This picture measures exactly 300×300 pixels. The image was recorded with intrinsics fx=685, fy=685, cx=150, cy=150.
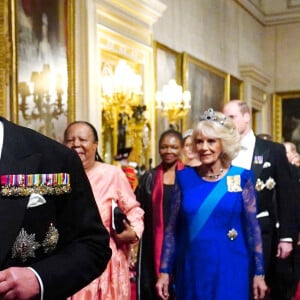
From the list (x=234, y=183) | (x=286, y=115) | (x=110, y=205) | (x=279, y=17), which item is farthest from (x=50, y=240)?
(x=279, y=17)

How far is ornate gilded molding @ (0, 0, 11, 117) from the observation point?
659cm

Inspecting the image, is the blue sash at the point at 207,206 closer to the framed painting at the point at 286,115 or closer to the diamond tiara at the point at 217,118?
the diamond tiara at the point at 217,118

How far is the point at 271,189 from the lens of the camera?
5660 millimetres

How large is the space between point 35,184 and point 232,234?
2.63m

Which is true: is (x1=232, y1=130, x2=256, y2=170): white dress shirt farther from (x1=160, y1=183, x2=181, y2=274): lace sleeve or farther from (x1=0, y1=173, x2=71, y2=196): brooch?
(x1=0, y1=173, x2=71, y2=196): brooch

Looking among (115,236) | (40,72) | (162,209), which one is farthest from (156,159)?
(115,236)

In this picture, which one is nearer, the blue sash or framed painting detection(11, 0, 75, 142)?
the blue sash

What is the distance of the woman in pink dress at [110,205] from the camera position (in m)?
4.69

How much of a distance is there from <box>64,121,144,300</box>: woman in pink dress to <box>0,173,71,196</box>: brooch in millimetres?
2651

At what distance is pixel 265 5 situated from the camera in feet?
60.2

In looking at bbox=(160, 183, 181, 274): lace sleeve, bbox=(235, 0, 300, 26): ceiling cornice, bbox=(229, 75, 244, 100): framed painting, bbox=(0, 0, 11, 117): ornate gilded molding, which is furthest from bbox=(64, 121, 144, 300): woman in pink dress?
bbox=(235, 0, 300, 26): ceiling cornice

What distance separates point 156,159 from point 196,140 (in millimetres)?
6117

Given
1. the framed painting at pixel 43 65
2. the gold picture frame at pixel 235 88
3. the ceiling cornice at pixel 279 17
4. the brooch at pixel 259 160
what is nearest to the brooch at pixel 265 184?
the brooch at pixel 259 160

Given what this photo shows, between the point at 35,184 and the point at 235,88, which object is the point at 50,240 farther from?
the point at 235,88
